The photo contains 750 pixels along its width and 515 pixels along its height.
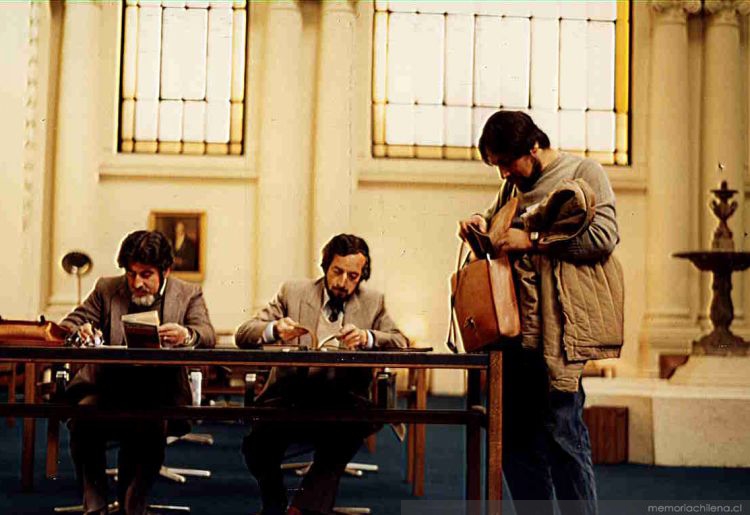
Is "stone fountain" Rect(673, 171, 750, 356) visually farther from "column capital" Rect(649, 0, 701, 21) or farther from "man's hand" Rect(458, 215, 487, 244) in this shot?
"man's hand" Rect(458, 215, 487, 244)

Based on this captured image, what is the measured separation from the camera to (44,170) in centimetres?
1341

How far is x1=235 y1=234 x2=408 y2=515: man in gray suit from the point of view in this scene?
16.6 feet

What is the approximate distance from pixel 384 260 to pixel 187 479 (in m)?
7.25

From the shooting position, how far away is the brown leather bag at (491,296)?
12.9ft

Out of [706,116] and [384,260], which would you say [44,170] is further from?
[706,116]

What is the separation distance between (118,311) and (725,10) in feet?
35.0

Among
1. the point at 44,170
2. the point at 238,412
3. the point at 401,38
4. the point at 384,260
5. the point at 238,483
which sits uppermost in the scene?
the point at 401,38

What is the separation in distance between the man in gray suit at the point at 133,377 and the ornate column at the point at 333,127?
27.2 feet

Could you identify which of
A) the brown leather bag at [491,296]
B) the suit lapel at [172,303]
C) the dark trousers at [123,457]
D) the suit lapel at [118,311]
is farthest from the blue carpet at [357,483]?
the brown leather bag at [491,296]

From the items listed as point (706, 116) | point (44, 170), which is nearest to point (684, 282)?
point (706, 116)

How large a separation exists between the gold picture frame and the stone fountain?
19.4ft

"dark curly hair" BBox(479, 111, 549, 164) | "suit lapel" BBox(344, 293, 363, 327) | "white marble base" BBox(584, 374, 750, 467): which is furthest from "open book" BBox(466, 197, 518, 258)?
"white marble base" BBox(584, 374, 750, 467)

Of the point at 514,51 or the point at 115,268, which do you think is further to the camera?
the point at 514,51

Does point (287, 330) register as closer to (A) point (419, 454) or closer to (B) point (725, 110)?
(A) point (419, 454)
